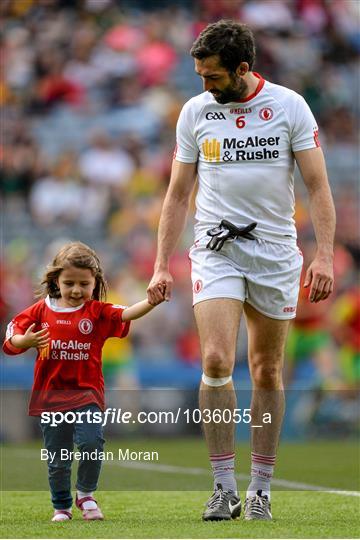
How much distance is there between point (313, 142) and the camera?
562cm

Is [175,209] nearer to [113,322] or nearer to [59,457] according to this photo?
[113,322]

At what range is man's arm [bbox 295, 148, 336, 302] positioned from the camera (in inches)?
214

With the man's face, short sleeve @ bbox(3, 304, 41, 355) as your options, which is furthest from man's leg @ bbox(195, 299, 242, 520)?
the man's face

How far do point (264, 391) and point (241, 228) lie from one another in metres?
0.76

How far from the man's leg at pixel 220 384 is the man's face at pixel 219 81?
0.89 m

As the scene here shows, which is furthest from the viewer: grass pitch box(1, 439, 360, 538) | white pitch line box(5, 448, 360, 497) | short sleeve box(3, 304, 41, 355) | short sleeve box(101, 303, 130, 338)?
white pitch line box(5, 448, 360, 497)

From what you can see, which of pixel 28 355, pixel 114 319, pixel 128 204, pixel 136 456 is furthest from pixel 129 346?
pixel 114 319

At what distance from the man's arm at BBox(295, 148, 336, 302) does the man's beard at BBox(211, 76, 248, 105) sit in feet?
1.18

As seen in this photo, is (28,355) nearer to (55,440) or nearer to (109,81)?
(109,81)

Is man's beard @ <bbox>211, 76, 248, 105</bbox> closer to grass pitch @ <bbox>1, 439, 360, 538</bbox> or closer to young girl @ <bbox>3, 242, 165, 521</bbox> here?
A: young girl @ <bbox>3, 242, 165, 521</bbox>

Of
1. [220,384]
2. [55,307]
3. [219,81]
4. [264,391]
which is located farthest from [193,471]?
[219,81]

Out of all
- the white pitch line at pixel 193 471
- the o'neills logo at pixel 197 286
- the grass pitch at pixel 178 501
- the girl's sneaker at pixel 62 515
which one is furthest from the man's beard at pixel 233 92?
the white pitch line at pixel 193 471

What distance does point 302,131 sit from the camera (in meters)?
5.61

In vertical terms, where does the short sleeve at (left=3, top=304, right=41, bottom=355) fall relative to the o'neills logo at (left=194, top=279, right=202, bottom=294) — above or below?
below
